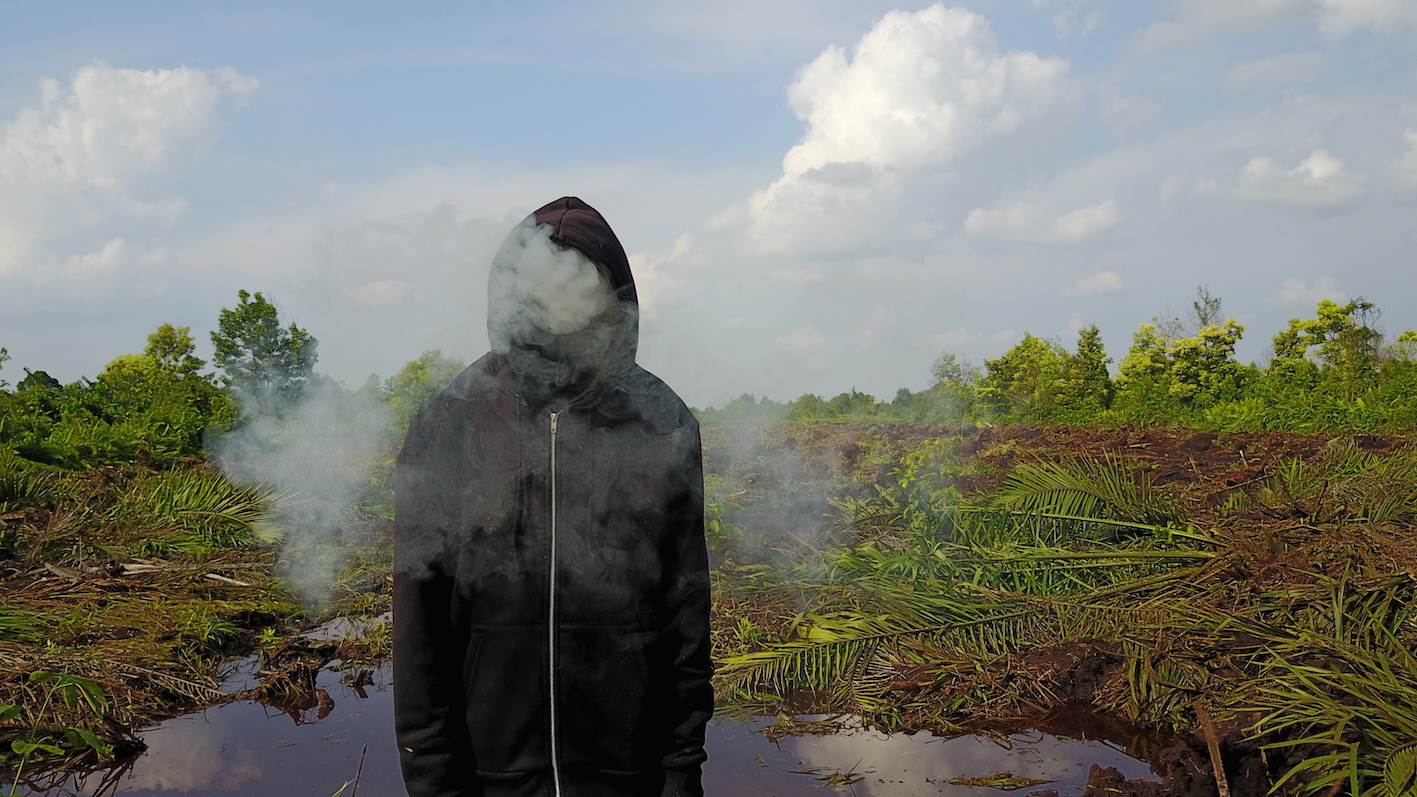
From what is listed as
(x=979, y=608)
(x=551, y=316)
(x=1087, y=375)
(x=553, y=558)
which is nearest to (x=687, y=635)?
(x=553, y=558)

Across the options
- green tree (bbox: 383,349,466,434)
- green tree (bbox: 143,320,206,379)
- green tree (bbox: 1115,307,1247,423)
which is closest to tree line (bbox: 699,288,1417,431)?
green tree (bbox: 1115,307,1247,423)

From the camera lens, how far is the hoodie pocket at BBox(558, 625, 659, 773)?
1.86 meters

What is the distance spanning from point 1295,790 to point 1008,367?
2037cm

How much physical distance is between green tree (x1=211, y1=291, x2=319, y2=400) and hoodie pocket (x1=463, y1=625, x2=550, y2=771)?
4178 mm

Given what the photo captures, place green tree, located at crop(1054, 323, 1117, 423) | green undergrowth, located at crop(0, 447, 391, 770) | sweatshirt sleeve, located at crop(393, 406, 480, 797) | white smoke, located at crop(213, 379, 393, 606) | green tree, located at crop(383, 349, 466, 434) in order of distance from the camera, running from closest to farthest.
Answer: sweatshirt sleeve, located at crop(393, 406, 480, 797) < green tree, located at crop(383, 349, 466, 434) < green undergrowth, located at crop(0, 447, 391, 770) < white smoke, located at crop(213, 379, 393, 606) < green tree, located at crop(1054, 323, 1117, 423)

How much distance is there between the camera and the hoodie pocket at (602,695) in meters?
1.86

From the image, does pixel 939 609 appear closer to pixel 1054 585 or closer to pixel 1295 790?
pixel 1054 585

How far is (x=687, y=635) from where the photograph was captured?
1.91 metres

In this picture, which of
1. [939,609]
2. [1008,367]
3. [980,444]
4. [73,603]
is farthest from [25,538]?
[1008,367]

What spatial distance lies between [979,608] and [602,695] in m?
3.46

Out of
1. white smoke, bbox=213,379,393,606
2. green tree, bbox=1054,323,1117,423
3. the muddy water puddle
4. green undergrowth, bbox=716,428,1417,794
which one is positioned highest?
green tree, bbox=1054,323,1117,423

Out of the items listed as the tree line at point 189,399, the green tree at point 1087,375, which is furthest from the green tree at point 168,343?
the green tree at point 1087,375

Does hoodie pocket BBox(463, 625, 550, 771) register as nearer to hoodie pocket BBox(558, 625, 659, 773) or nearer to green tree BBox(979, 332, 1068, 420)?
hoodie pocket BBox(558, 625, 659, 773)

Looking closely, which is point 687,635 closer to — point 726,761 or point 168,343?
A: point 726,761
